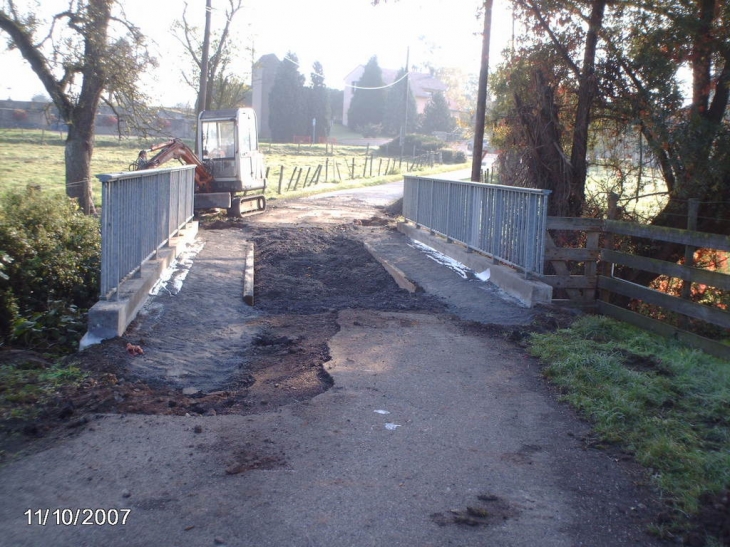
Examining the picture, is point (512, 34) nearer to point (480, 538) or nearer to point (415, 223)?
point (415, 223)

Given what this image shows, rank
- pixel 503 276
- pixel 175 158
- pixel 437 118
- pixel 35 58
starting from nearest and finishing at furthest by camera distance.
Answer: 1. pixel 503 276
2. pixel 35 58
3. pixel 175 158
4. pixel 437 118

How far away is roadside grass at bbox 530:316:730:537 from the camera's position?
4.57m

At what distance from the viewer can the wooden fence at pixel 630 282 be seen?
897cm

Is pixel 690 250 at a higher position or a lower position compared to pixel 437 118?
lower

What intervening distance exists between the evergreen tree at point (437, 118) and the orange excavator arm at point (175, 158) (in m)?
62.8

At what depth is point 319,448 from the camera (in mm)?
5121

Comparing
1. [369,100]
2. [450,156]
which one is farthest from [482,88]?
[369,100]

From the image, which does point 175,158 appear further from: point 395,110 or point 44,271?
point 395,110

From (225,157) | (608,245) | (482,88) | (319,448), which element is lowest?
(319,448)

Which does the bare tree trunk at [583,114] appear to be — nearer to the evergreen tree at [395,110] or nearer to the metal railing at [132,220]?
the metal railing at [132,220]

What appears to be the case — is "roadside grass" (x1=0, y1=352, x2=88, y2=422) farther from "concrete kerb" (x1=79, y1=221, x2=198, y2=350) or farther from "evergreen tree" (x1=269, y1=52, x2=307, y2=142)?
"evergreen tree" (x1=269, y1=52, x2=307, y2=142)

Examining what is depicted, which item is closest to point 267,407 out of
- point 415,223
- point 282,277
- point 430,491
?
point 430,491

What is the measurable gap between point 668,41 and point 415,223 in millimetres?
7077

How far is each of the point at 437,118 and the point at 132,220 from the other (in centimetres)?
7668
